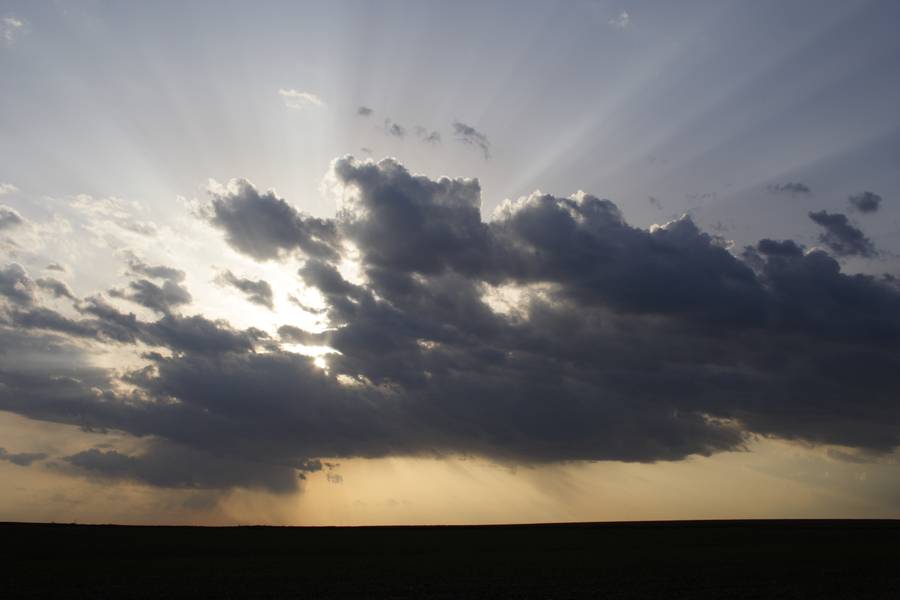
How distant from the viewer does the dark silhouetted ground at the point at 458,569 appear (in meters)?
44.9

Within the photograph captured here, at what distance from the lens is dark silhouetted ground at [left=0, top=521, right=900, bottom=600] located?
4491cm

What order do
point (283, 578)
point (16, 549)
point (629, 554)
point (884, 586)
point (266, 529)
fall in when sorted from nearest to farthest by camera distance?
1. point (884, 586)
2. point (283, 578)
3. point (629, 554)
4. point (16, 549)
5. point (266, 529)

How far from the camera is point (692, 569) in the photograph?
2276 inches

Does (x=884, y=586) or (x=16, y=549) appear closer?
(x=884, y=586)

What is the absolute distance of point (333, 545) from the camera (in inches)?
3836

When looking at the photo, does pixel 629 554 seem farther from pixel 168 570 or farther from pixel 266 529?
pixel 266 529

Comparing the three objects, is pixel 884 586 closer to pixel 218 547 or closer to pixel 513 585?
pixel 513 585

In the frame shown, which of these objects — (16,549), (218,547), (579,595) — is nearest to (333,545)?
(218,547)

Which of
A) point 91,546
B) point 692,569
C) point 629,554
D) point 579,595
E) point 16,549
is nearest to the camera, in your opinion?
point 579,595

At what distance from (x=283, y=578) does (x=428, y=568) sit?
12977 millimetres

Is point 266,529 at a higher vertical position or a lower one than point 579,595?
higher

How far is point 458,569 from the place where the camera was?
5881 centimetres

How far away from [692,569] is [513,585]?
61.7 ft

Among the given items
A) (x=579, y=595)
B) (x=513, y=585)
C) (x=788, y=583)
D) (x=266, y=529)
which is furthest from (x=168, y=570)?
(x=266, y=529)
